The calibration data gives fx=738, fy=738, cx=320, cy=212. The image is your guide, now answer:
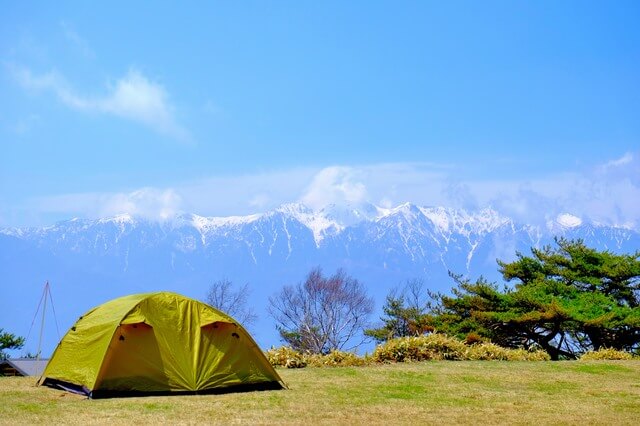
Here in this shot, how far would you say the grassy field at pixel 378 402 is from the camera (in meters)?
11.8

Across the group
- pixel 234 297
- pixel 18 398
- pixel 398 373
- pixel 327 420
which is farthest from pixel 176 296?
pixel 234 297

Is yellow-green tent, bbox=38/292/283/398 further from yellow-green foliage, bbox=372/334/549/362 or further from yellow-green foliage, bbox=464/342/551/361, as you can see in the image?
yellow-green foliage, bbox=464/342/551/361

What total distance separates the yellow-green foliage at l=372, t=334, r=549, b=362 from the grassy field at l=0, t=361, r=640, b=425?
8.91ft

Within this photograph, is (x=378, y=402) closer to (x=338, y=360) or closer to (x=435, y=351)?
(x=338, y=360)

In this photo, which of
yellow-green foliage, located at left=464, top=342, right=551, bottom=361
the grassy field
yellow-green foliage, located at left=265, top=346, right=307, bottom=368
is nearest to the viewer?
the grassy field

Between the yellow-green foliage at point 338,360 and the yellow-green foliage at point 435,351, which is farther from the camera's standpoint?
the yellow-green foliage at point 435,351

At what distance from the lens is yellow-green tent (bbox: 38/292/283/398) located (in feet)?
46.7

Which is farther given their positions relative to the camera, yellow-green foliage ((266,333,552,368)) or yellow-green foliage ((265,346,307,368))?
yellow-green foliage ((266,333,552,368))

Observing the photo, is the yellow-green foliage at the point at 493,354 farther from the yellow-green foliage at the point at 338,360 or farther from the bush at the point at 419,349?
the yellow-green foliage at the point at 338,360

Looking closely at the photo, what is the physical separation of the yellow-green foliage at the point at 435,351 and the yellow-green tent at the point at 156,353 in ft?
22.8

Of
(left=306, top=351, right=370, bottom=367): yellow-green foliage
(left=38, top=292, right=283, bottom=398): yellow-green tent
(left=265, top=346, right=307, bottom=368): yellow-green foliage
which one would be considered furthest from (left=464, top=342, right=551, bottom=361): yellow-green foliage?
(left=38, top=292, right=283, bottom=398): yellow-green tent

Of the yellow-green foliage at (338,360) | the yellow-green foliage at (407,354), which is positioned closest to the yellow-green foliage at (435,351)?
the yellow-green foliage at (407,354)

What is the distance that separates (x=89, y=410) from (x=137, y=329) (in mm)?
2511

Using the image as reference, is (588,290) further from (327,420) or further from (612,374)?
(327,420)
